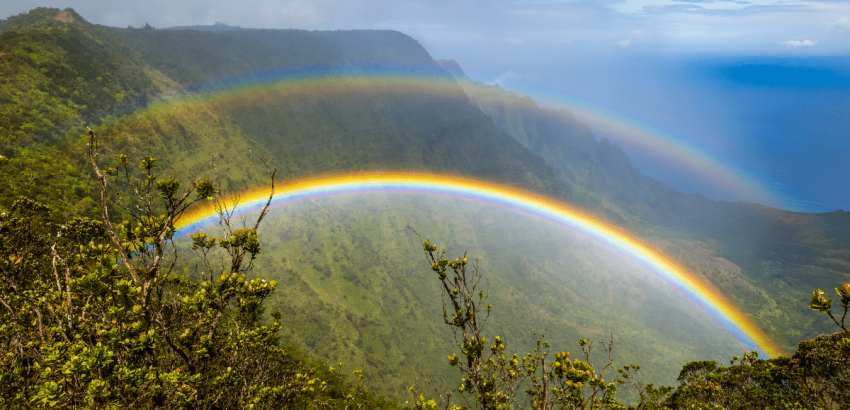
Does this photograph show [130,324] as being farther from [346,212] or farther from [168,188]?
[346,212]

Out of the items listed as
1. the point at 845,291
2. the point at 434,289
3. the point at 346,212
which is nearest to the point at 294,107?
the point at 346,212

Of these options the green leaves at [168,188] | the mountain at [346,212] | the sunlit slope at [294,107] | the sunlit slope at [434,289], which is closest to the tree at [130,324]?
the green leaves at [168,188]

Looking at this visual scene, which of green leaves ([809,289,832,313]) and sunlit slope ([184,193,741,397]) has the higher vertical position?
sunlit slope ([184,193,741,397])

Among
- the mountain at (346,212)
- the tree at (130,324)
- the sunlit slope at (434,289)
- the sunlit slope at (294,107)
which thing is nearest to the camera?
the tree at (130,324)

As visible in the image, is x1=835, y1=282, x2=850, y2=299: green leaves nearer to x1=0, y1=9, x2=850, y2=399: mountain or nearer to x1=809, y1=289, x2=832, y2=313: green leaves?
x1=809, y1=289, x2=832, y2=313: green leaves

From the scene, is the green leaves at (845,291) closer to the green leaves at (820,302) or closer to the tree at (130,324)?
the green leaves at (820,302)

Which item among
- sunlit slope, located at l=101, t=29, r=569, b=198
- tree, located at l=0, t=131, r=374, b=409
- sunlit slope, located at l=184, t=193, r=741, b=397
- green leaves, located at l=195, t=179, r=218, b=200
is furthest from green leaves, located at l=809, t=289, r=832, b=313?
sunlit slope, located at l=101, t=29, r=569, b=198
